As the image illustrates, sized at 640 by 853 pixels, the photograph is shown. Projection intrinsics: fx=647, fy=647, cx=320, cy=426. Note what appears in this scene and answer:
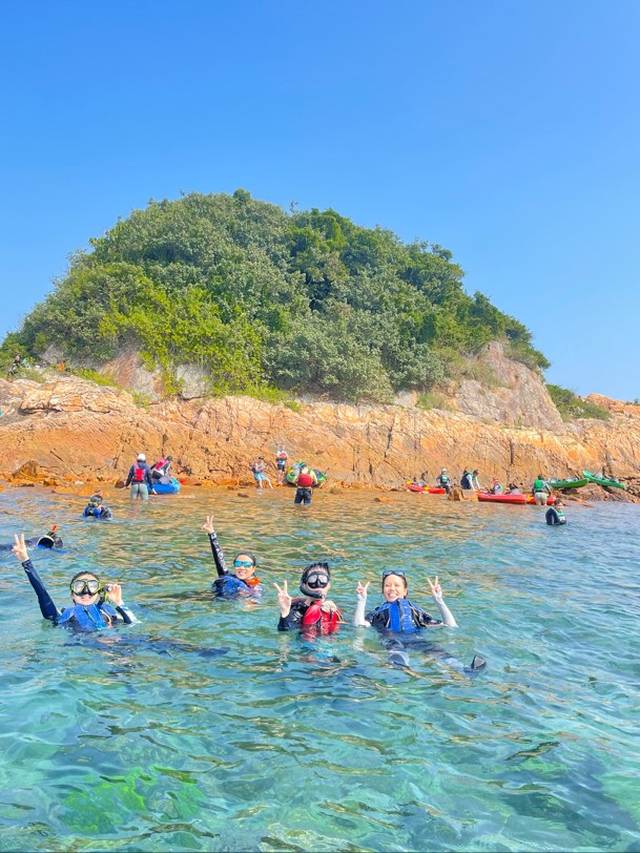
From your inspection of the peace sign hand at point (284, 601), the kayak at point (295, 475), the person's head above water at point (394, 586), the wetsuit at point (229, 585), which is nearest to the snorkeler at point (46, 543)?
the wetsuit at point (229, 585)

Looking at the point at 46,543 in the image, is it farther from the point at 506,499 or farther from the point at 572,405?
the point at 572,405

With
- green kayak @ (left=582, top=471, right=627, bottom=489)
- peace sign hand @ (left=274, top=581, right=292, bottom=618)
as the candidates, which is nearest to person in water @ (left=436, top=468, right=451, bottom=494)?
green kayak @ (left=582, top=471, right=627, bottom=489)

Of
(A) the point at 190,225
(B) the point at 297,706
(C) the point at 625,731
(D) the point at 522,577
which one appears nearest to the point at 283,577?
(D) the point at 522,577

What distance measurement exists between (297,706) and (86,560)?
280 inches

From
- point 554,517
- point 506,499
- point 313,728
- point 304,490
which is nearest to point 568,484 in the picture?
point 506,499

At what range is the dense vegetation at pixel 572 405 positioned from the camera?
46281 mm

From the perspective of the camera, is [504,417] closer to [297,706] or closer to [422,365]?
[422,365]

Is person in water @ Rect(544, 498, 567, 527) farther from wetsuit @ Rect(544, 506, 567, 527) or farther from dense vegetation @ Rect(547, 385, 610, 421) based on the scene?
dense vegetation @ Rect(547, 385, 610, 421)

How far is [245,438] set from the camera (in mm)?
29719

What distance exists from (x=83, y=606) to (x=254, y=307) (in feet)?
95.3

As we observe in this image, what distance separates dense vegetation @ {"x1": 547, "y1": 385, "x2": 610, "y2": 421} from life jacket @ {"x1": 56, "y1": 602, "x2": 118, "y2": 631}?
143 feet

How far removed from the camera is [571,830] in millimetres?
3678

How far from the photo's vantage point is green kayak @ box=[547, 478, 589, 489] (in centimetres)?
3122

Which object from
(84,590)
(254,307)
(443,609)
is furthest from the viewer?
(254,307)
